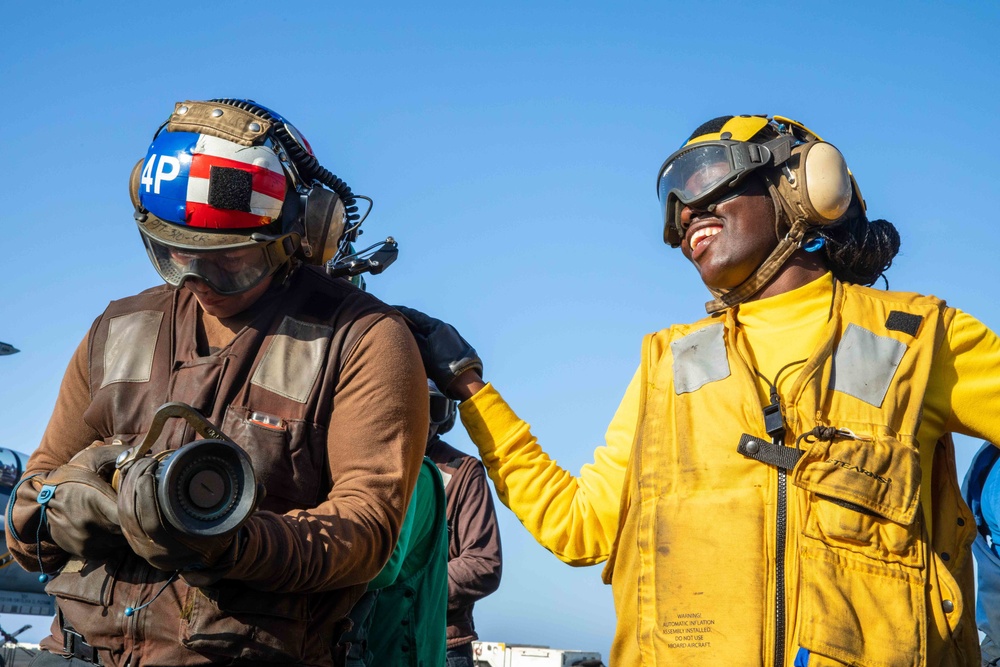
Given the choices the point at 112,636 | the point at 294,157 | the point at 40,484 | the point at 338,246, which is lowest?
the point at 112,636

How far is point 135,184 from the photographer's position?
12.8 ft

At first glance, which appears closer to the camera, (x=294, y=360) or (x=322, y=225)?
(x=294, y=360)

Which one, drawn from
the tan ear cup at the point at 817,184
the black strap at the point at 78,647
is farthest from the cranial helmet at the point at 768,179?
the black strap at the point at 78,647

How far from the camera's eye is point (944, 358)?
331 centimetres

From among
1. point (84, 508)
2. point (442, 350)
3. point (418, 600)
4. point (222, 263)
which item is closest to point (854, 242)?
point (442, 350)

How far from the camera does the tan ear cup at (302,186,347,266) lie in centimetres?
390

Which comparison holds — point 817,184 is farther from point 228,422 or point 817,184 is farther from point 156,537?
point 156,537

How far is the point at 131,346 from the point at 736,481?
200 centimetres

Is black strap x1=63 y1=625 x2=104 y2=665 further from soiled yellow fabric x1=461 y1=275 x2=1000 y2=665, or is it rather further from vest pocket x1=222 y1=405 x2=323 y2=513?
soiled yellow fabric x1=461 y1=275 x2=1000 y2=665

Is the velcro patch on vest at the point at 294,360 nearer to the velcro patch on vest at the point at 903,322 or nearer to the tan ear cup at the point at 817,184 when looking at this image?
the tan ear cup at the point at 817,184

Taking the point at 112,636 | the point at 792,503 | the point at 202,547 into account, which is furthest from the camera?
the point at 112,636

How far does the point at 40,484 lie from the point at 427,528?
1.55 meters

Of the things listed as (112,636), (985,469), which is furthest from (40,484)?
(985,469)

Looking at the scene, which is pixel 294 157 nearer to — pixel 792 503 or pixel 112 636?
pixel 112 636
